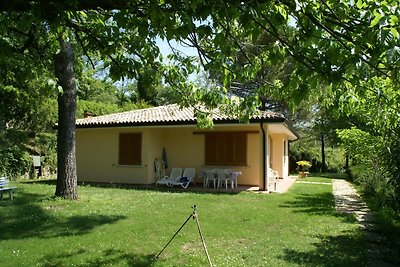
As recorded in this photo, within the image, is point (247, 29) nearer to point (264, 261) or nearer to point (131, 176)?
point (264, 261)

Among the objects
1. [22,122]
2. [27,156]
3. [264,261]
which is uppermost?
[22,122]

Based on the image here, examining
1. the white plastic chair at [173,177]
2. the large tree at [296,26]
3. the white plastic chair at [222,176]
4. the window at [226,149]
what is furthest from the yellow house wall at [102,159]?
the large tree at [296,26]

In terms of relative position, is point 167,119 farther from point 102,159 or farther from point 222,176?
point 102,159

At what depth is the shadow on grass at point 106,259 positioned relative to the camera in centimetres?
612

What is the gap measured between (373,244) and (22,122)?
20820mm

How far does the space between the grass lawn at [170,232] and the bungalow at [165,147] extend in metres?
3.85

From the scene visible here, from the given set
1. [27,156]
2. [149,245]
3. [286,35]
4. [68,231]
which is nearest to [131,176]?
[27,156]

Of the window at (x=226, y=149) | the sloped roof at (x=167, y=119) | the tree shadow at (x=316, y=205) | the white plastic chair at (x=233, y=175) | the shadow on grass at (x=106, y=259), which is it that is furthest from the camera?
the window at (x=226, y=149)

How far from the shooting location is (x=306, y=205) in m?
12.6

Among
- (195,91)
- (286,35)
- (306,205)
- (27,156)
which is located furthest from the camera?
(27,156)

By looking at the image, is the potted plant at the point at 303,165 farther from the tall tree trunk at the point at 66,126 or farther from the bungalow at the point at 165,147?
the tall tree trunk at the point at 66,126

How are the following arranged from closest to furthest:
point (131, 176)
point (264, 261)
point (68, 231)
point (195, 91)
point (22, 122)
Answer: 1. point (264, 261)
2. point (195, 91)
3. point (68, 231)
4. point (131, 176)
5. point (22, 122)

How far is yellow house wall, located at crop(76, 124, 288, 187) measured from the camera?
17062 mm

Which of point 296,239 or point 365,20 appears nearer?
point 365,20
